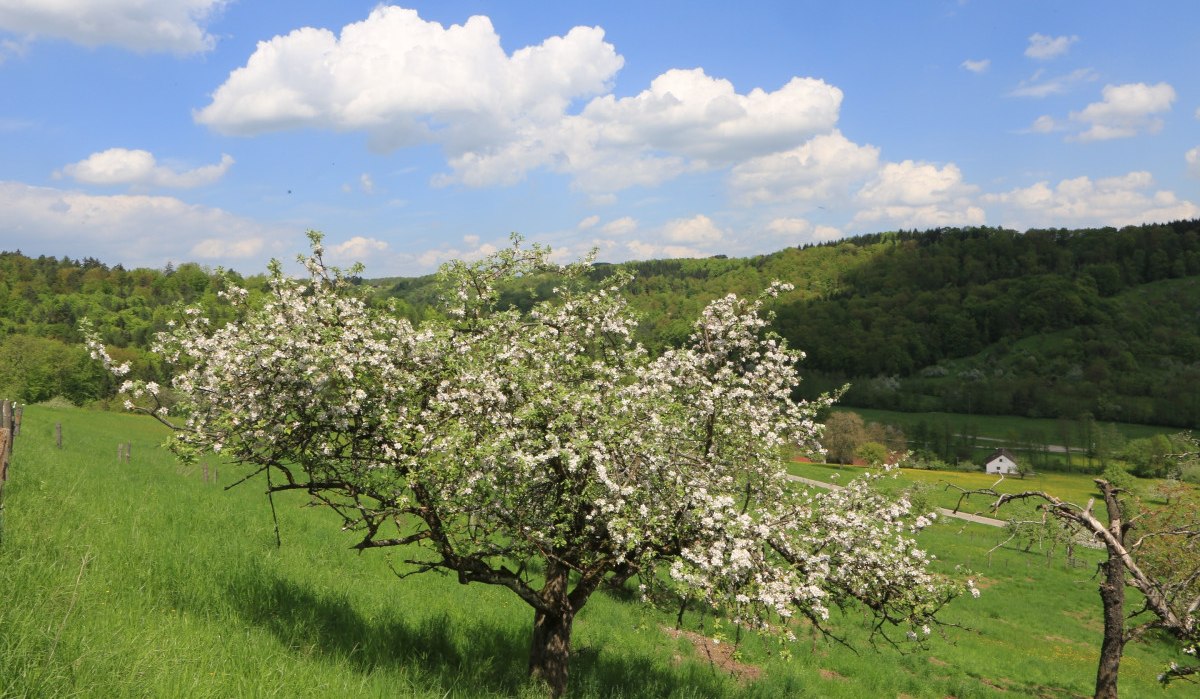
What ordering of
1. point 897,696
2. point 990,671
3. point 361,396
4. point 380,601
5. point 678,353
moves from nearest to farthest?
point 361,396 → point 678,353 → point 380,601 → point 897,696 → point 990,671

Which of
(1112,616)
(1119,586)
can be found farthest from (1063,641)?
(1119,586)

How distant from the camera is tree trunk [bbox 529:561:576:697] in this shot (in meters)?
11.9

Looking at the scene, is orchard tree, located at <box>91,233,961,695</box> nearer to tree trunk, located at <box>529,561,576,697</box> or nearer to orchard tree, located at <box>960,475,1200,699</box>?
tree trunk, located at <box>529,561,576,697</box>

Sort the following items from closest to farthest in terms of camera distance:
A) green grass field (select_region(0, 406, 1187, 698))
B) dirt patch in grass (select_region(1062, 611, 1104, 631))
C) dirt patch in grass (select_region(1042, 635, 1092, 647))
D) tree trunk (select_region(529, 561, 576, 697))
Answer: green grass field (select_region(0, 406, 1187, 698)) < tree trunk (select_region(529, 561, 576, 697)) < dirt patch in grass (select_region(1042, 635, 1092, 647)) < dirt patch in grass (select_region(1062, 611, 1104, 631))

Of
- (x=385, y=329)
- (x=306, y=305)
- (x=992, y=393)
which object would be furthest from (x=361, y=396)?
(x=992, y=393)

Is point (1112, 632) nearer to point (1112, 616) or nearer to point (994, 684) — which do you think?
point (1112, 616)

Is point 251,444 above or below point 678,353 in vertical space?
below

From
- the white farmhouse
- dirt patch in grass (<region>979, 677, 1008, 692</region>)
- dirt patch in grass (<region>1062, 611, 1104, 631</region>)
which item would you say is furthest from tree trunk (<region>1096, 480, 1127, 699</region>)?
the white farmhouse

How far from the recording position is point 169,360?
11.5 m

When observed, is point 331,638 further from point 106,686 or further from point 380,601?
point 106,686

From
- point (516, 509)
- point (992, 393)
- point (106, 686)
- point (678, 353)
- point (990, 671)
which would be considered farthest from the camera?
point (992, 393)

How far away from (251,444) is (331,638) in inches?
135

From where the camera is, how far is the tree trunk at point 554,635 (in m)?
11.9

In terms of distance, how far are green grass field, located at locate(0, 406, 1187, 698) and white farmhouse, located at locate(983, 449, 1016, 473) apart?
128 metres
